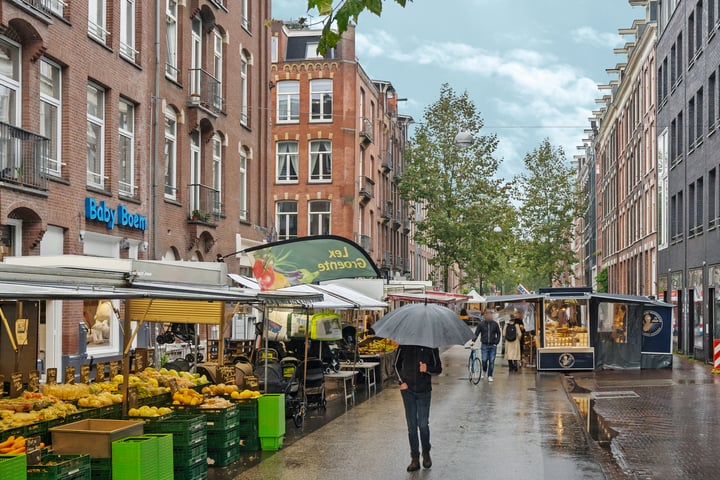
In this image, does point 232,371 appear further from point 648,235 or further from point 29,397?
point 648,235

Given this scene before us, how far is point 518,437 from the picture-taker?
14555mm

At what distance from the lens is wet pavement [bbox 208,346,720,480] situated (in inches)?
456

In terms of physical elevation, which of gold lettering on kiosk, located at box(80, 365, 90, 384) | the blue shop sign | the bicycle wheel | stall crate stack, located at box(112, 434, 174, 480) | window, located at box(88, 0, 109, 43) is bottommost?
the bicycle wheel

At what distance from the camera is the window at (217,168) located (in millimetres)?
30734

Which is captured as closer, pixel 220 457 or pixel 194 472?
pixel 194 472

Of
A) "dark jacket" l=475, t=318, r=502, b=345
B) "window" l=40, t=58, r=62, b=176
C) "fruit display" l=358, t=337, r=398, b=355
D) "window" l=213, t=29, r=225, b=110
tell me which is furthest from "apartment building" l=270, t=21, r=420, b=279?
"window" l=40, t=58, r=62, b=176

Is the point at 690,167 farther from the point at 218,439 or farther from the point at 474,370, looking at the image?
the point at 218,439

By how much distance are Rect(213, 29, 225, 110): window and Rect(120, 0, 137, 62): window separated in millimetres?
5569

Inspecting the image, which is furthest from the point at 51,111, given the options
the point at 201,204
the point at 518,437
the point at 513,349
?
the point at 513,349

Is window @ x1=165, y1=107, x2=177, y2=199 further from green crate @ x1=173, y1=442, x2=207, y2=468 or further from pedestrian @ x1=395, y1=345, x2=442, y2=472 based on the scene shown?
green crate @ x1=173, y1=442, x2=207, y2=468

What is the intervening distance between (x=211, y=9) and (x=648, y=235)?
29.8 meters

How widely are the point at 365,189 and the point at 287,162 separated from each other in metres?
4.80

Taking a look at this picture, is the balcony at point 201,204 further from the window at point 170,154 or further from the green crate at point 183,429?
the green crate at point 183,429

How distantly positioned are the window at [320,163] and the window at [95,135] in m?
31.0
